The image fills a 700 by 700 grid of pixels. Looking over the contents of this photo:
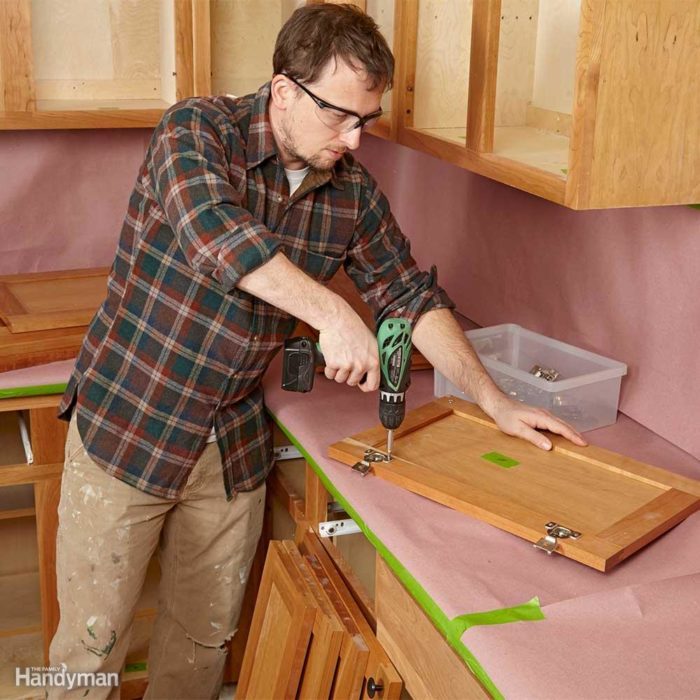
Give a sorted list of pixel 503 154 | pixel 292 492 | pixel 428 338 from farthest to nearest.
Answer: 1. pixel 292 492
2. pixel 428 338
3. pixel 503 154

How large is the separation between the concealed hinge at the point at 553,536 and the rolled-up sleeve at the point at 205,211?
0.65 metres


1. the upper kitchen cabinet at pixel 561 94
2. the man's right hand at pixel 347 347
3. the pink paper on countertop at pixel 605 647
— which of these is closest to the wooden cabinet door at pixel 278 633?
the man's right hand at pixel 347 347

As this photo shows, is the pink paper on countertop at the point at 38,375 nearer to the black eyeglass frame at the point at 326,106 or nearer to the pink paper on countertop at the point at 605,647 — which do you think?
the black eyeglass frame at the point at 326,106

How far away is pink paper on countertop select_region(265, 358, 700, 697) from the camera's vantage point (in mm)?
1538

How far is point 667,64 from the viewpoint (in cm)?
166

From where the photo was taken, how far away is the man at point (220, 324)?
1.80 meters

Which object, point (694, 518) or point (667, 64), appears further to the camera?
point (694, 518)

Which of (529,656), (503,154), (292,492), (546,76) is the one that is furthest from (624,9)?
(292,492)

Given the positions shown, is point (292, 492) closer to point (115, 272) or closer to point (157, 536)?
point (157, 536)

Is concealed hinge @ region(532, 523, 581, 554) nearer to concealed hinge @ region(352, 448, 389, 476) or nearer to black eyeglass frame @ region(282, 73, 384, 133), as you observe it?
concealed hinge @ region(352, 448, 389, 476)

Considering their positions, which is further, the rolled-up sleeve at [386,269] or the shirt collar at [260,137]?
the rolled-up sleeve at [386,269]

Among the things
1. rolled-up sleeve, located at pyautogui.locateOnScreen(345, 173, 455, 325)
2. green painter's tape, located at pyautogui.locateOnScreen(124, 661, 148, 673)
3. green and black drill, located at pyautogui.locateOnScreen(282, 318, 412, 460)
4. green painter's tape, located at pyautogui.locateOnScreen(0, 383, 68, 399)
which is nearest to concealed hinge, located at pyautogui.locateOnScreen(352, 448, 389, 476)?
green and black drill, located at pyautogui.locateOnScreen(282, 318, 412, 460)

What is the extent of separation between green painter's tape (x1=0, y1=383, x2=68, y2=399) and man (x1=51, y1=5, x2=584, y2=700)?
226 mm

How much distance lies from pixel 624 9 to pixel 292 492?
1.31 metres
